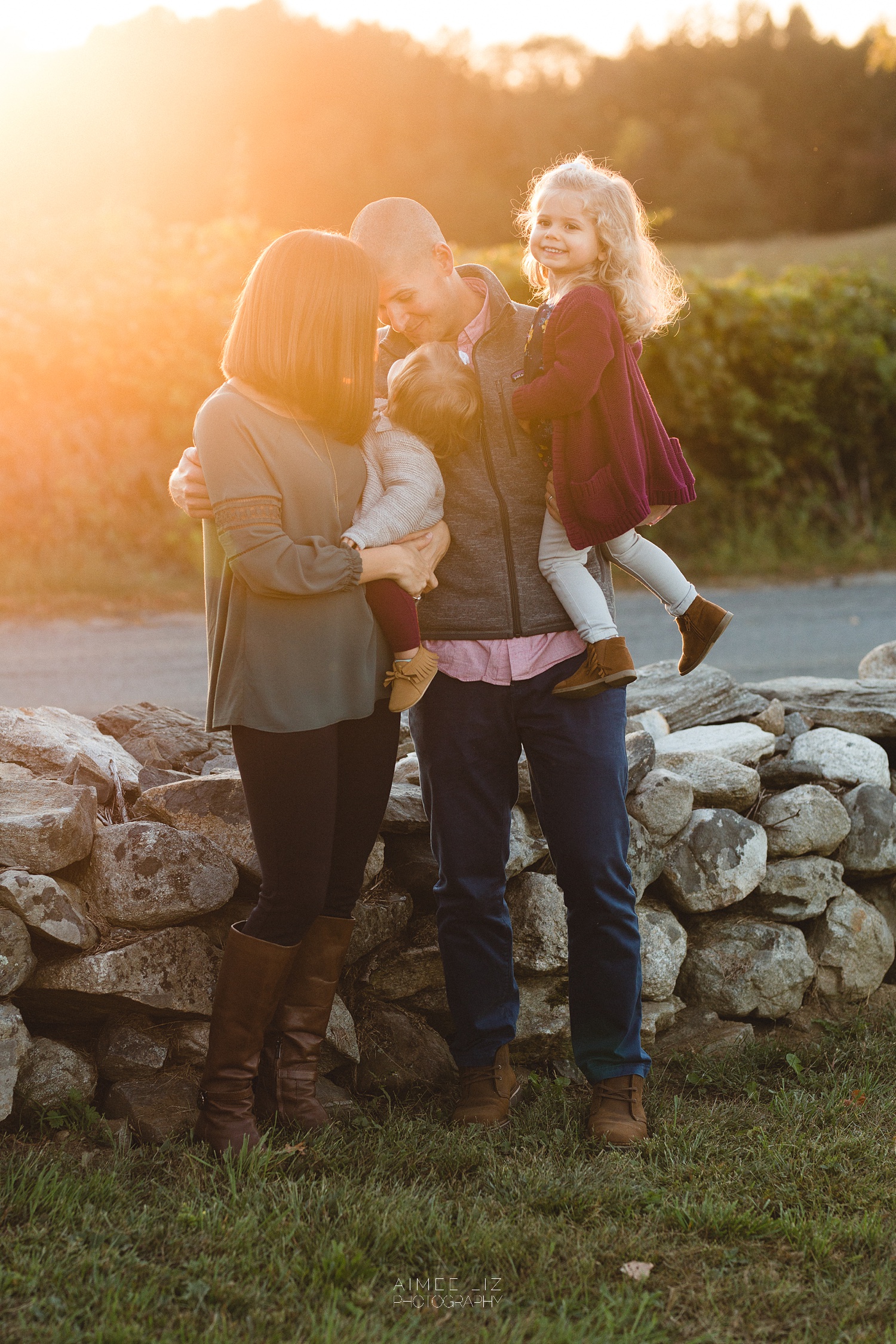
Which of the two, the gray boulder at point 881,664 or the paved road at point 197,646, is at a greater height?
the gray boulder at point 881,664

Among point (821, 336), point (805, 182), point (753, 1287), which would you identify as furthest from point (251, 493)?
point (805, 182)

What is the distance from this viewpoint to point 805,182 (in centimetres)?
3903

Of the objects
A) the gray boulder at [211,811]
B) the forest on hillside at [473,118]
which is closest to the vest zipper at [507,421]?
the gray boulder at [211,811]

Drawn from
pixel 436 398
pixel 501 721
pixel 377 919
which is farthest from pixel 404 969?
pixel 436 398

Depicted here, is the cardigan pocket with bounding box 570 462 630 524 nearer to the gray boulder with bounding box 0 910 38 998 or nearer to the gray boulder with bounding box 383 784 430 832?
the gray boulder with bounding box 383 784 430 832

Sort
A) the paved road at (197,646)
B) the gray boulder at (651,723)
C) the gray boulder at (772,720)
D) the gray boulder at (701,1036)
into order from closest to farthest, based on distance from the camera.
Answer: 1. the gray boulder at (701,1036)
2. the gray boulder at (651,723)
3. the gray boulder at (772,720)
4. the paved road at (197,646)

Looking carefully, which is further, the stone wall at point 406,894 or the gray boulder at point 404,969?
the gray boulder at point 404,969

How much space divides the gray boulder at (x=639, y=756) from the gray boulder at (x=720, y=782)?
170mm

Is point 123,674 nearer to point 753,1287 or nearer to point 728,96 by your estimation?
point 753,1287

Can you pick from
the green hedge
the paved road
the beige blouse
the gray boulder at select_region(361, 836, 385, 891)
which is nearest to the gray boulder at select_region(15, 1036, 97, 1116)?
the gray boulder at select_region(361, 836, 385, 891)

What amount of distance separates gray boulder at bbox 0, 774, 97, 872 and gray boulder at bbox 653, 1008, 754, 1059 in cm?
176

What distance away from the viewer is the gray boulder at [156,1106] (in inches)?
109

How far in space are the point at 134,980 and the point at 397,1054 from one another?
77 centimetres

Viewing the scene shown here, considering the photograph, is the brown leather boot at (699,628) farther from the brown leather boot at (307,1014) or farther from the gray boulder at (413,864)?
the brown leather boot at (307,1014)
